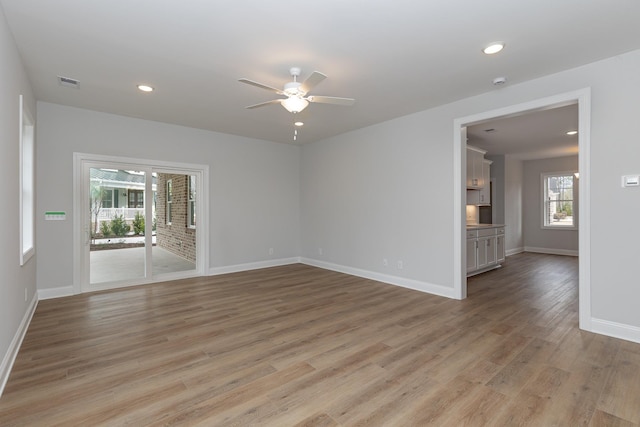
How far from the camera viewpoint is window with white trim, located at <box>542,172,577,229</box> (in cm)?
846

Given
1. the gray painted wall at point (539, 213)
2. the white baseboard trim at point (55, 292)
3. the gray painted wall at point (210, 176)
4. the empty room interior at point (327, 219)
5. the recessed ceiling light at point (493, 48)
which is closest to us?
the empty room interior at point (327, 219)

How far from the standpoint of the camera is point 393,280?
5234 millimetres

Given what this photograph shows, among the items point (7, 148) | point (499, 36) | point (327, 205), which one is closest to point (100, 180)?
point (7, 148)

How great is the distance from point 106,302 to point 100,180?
199 centimetres

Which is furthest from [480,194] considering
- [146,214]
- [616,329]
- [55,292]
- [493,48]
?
[55,292]

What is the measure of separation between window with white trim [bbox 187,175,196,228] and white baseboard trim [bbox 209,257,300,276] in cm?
99

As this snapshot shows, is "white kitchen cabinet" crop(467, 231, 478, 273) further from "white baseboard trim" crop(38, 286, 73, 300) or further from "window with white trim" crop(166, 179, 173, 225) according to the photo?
"white baseboard trim" crop(38, 286, 73, 300)

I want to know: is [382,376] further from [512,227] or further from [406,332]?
[512,227]

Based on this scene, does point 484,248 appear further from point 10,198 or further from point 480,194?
point 10,198

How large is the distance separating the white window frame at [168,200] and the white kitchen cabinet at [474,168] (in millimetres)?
6082

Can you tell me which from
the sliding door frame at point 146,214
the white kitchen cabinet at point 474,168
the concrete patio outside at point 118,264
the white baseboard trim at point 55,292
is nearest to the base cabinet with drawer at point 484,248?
the white kitchen cabinet at point 474,168

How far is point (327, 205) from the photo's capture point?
660cm

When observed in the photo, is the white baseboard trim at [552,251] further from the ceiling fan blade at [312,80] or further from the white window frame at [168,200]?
the white window frame at [168,200]

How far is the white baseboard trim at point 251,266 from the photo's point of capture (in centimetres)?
604
